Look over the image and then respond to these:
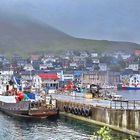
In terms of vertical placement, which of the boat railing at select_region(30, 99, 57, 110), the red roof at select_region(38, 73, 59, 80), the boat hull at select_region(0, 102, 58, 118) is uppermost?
the red roof at select_region(38, 73, 59, 80)

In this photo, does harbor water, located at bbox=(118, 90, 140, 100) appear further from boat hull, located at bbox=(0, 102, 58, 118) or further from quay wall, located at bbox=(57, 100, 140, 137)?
quay wall, located at bbox=(57, 100, 140, 137)

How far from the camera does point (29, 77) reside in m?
163

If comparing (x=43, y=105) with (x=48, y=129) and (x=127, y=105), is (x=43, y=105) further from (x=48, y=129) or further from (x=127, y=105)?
(x=127, y=105)

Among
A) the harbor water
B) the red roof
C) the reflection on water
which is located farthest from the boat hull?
the red roof

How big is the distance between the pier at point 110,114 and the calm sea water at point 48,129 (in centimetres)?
116

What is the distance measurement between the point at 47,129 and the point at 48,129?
0.15 metres

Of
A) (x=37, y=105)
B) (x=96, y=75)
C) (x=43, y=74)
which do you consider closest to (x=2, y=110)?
(x=37, y=105)

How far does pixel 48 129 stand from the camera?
45188 mm

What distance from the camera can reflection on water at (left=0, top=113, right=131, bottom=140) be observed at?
39969 millimetres

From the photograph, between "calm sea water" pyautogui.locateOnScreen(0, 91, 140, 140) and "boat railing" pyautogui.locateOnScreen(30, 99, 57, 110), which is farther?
"boat railing" pyautogui.locateOnScreen(30, 99, 57, 110)

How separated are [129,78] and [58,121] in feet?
447

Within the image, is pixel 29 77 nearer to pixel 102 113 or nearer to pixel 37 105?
pixel 37 105

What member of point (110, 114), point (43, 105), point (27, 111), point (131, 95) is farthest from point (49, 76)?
point (110, 114)

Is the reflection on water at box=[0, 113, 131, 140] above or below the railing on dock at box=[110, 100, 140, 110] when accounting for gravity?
below
